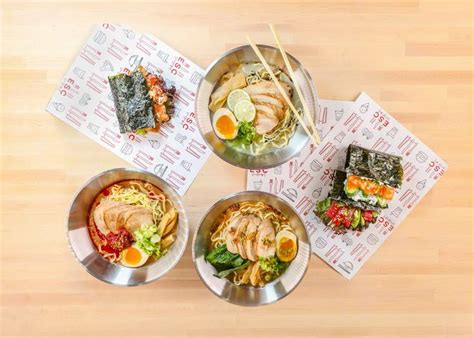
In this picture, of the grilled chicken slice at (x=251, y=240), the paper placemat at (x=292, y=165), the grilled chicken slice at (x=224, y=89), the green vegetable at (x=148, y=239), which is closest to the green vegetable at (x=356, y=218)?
the paper placemat at (x=292, y=165)

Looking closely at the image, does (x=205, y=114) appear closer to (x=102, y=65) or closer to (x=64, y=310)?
(x=102, y=65)

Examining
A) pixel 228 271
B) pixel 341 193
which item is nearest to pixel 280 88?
pixel 341 193

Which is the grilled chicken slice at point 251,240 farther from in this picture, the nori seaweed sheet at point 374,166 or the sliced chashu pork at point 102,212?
the sliced chashu pork at point 102,212

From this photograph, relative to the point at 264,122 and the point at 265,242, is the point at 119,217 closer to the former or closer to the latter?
the point at 265,242

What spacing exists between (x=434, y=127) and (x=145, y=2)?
2.46 m

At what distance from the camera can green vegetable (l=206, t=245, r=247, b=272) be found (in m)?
3.73

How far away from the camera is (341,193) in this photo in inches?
153

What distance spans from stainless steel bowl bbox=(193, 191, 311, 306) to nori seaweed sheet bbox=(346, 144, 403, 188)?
1.88ft

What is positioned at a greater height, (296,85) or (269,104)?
(296,85)

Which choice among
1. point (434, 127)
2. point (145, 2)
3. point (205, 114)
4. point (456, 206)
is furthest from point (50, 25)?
point (456, 206)

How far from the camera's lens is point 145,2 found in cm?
392

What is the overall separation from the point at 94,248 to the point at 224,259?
983mm

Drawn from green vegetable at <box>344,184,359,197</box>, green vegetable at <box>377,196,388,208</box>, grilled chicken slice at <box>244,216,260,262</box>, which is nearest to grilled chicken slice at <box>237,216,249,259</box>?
grilled chicken slice at <box>244,216,260,262</box>

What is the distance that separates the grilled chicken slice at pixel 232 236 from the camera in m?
3.69
